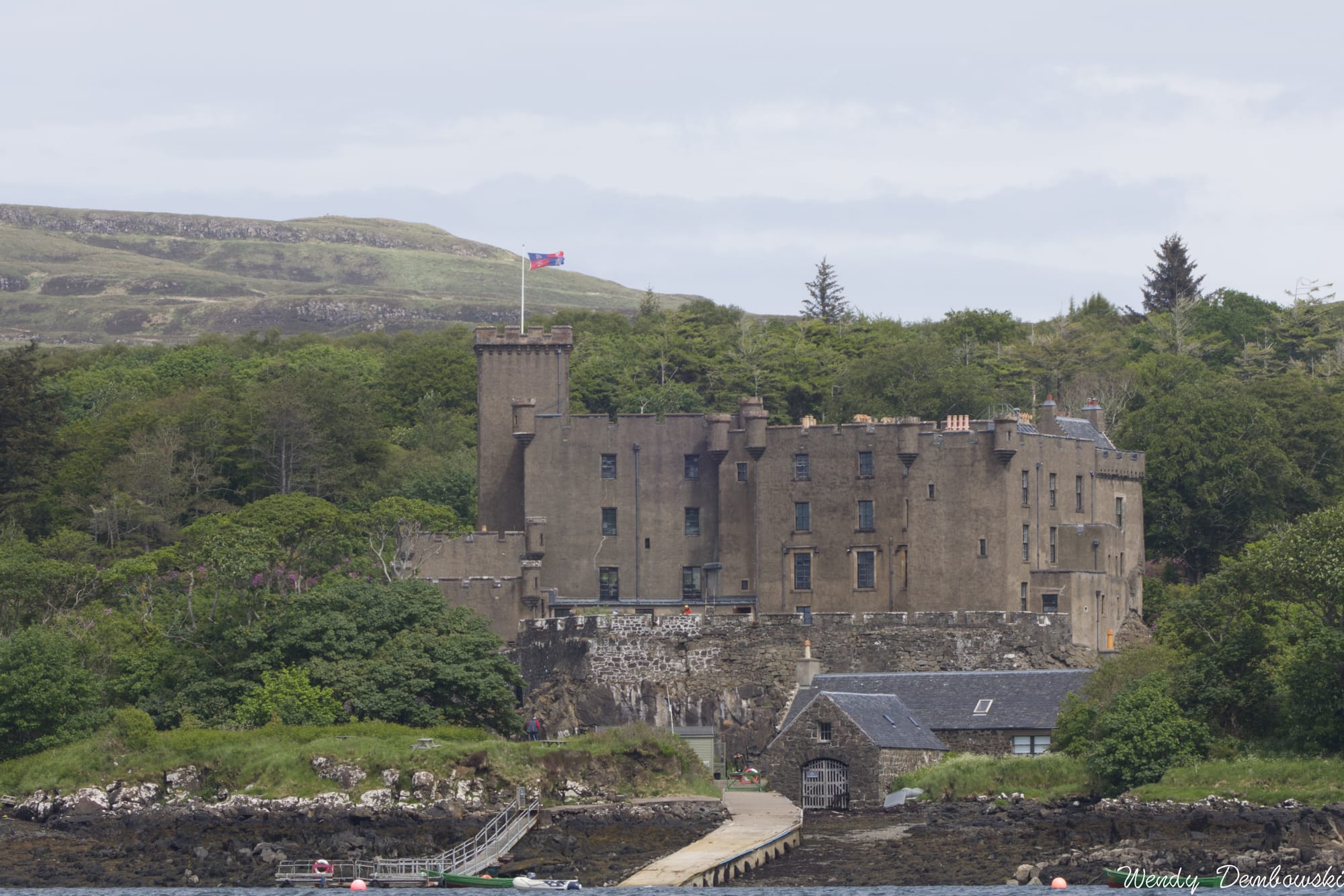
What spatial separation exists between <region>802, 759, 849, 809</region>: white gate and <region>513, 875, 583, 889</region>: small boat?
1312 centimetres

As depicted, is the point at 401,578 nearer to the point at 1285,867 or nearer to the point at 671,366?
the point at 1285,867

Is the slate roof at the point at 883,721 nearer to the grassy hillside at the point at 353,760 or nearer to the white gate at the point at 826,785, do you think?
the white gate at the point at 826,785

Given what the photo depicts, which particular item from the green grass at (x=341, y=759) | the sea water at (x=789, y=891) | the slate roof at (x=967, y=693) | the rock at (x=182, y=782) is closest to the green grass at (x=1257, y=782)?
the slate roof at (x=967, y=693)

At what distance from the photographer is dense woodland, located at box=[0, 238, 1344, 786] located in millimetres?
61406

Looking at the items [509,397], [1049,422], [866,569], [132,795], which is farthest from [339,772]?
[1049,422]

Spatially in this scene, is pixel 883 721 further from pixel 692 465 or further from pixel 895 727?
pixel 692 465

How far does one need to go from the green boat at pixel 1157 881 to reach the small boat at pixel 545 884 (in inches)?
466

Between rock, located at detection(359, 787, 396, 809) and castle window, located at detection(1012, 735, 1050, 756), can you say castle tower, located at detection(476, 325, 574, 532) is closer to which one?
rock, located at detection(359, 787, 396, 809)

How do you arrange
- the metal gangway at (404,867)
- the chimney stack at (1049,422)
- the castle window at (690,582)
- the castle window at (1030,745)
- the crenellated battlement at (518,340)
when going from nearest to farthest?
the metal gangway at (404,867) < the castle window at (1030,745) < the chimney stack at (1049,422) < the castle window at (690,582) < the crenellated battlement at (518,340)

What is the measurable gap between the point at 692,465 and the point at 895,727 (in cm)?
1793

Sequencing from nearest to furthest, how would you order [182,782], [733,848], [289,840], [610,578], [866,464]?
[733,848], [289,840], [182,782], [866,464], [610,578]

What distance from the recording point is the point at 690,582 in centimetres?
7869

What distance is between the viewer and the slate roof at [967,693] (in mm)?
64500

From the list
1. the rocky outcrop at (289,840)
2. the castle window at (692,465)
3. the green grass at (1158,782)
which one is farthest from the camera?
the castle window at (692,465)
